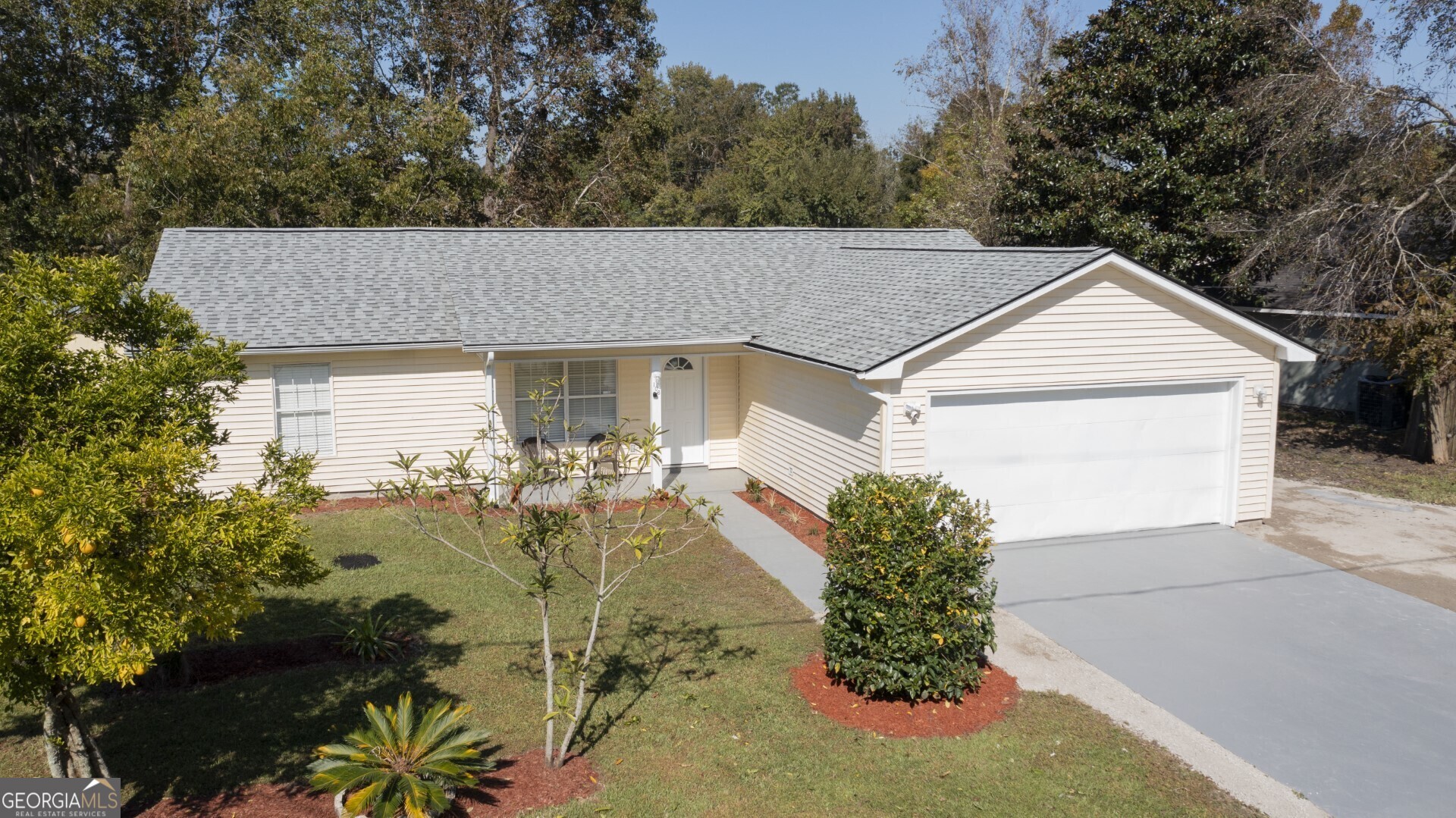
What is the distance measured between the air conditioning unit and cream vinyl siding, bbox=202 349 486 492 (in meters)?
19.3

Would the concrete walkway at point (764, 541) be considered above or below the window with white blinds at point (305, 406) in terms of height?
below

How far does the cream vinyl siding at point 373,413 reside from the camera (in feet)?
47.9

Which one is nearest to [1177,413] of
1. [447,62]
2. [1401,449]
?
[1401,449]

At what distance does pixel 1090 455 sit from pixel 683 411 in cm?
694

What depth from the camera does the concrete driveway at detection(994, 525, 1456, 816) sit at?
7.06 meters

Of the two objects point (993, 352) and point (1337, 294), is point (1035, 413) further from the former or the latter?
point (1337, 294)

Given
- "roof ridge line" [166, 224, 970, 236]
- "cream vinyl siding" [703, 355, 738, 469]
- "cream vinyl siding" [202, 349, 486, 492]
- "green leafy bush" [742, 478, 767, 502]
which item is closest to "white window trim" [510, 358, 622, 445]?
"cream vinyl siding" [202, 349, 486, 492]

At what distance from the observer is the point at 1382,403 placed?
21859 millimetres

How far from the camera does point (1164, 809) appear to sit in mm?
6301

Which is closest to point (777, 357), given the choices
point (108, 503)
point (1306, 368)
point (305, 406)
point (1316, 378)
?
point (305, 406)

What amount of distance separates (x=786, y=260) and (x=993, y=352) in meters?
7.12

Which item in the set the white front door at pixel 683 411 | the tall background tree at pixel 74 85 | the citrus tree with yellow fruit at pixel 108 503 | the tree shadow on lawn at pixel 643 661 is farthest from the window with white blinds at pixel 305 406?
the tall background tree at pixel 74 85

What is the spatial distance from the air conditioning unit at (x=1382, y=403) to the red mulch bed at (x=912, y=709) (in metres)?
17.7

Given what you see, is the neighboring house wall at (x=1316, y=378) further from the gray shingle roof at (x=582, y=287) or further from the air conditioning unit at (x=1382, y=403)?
the gray shingle roof at (x=582, y=287)
